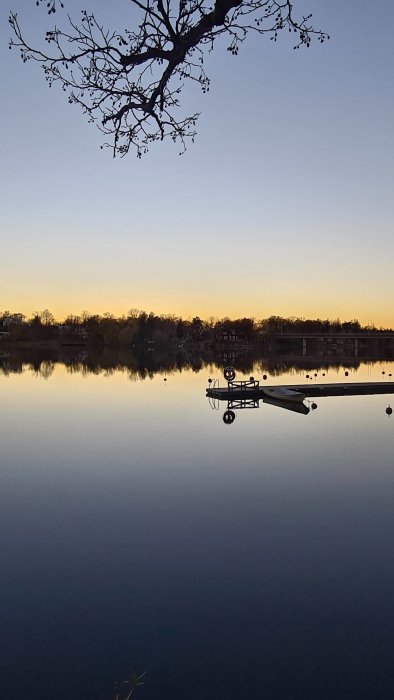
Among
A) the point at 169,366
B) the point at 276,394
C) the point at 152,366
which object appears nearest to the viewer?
the point at 276,394

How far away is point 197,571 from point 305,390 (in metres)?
Answer: 32.5

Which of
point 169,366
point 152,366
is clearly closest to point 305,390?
point 169,366

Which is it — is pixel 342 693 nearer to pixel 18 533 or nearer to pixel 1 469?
pixel 18 533

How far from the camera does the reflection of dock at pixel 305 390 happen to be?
39.1m

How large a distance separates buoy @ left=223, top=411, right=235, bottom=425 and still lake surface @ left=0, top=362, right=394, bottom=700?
7.27 meters

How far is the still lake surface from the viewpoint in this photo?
7.60 m

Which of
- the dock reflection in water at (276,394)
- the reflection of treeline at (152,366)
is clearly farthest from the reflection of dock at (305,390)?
the reflection of treeline at (152,366)

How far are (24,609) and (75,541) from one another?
3245 mm

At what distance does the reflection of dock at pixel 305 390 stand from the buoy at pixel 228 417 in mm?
4221

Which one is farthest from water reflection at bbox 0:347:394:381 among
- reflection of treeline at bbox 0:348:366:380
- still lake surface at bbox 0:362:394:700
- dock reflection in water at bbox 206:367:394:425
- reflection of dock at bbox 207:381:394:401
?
still lake surface at bbox 0:362:394:700

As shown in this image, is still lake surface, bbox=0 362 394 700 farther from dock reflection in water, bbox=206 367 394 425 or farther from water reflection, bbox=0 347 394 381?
water reflection, bbox=0 347 394 381

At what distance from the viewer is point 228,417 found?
3325cm

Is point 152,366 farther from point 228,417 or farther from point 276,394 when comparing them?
point 228,417

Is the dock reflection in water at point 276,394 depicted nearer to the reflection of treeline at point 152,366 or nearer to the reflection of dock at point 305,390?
the reflection of dock at point 305,390
